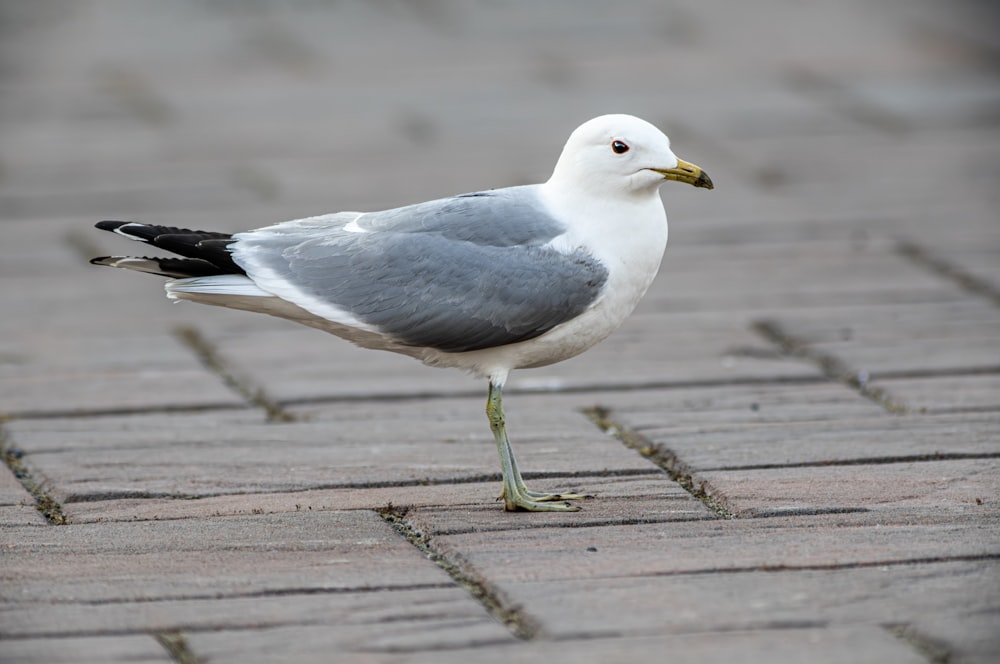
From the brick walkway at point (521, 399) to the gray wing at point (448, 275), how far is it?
46 centimetres

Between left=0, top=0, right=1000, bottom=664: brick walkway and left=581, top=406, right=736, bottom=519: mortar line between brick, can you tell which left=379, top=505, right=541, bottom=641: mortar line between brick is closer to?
left=0, top=0, right=1000, bottom=664: brick walkway

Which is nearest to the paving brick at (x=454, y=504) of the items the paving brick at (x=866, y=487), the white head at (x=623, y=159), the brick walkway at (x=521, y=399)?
the brick walkway at (x=521, y=399)

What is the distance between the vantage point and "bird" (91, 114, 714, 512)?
3752 millimetres

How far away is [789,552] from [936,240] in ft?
11.5

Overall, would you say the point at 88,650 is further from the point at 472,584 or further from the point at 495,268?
the point at 495,268

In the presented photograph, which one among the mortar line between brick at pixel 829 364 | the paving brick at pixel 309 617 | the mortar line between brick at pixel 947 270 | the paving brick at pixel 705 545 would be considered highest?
the mortar line between brick at pixel 947 270

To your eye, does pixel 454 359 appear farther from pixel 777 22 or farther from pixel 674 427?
pixel 777 22

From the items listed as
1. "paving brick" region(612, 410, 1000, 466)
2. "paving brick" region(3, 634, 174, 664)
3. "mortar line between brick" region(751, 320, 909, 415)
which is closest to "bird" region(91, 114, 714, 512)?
"paving brick" region(612, 410, 1000, 466)

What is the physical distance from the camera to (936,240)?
657cm

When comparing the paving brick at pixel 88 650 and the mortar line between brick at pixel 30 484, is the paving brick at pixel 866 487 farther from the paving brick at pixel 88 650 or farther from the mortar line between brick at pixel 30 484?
the mortar line between brick at pixel 30 484

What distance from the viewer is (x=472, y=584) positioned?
3.28 meters

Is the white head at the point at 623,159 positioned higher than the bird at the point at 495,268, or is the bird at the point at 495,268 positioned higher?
the white head at the point at 623,159

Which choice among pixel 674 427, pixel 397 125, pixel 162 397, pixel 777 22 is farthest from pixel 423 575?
pixel 777 22

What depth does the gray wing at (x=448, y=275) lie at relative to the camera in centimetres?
374
